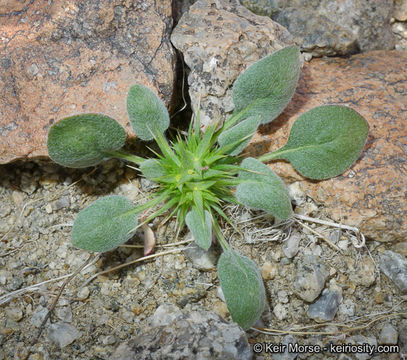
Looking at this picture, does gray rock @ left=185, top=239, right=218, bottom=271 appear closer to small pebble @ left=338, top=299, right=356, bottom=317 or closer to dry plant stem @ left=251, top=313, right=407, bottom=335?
dry plant stem @ left=251, top=313, right=407, bottom=335

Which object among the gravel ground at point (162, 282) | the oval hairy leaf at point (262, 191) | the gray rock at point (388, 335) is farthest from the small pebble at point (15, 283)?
the gray rock at point (388, 335)

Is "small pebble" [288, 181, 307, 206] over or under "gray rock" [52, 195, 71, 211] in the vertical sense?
under

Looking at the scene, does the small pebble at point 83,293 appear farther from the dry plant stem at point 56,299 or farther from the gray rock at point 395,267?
the gray rock at point 395,267

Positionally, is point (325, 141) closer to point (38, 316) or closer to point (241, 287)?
point (241, 287)

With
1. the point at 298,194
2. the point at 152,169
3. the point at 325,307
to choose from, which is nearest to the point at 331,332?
the point at 325,307

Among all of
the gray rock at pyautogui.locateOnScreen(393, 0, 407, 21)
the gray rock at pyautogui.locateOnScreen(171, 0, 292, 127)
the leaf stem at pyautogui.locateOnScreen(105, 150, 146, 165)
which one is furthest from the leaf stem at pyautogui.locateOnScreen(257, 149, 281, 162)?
the gray rock at pyautogui.locateOnScreen(393, 0, 407, 21)

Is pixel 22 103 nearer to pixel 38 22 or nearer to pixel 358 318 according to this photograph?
pixel 38 22

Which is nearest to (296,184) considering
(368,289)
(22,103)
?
(368,289)
